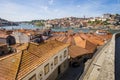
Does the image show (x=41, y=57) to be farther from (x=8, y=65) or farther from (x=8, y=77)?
(x=8, y=77)

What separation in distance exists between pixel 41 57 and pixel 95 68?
783cm

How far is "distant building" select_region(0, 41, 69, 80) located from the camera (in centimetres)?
1520

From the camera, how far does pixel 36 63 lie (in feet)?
59.0

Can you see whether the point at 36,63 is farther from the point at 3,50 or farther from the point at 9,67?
the point at 3,50

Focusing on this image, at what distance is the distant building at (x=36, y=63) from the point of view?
15195 mm

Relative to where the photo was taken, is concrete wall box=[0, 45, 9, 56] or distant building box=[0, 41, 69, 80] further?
concrete wall box=[0, 45, 9, 56]

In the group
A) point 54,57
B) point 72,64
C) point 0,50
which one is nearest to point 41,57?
point 54,57

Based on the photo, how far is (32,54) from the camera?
762 inches

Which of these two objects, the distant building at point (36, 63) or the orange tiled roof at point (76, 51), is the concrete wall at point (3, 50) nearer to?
the orange tiled roof at point (76, 51)

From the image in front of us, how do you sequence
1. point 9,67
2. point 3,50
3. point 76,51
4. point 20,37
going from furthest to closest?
point 20,37 → point 3,50 → point 76,51 → point 9,67

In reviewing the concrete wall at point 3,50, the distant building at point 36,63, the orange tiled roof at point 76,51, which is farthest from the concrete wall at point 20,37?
the distant building at point 36,63

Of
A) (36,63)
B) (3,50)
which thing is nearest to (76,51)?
(36,63)

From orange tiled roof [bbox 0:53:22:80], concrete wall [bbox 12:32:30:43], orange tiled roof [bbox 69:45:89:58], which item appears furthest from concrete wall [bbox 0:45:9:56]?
orange tiled roof [bbox 0:53:22:80]

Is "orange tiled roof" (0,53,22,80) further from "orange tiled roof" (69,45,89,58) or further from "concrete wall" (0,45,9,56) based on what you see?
"concrete wall" (0,45,9,56)
